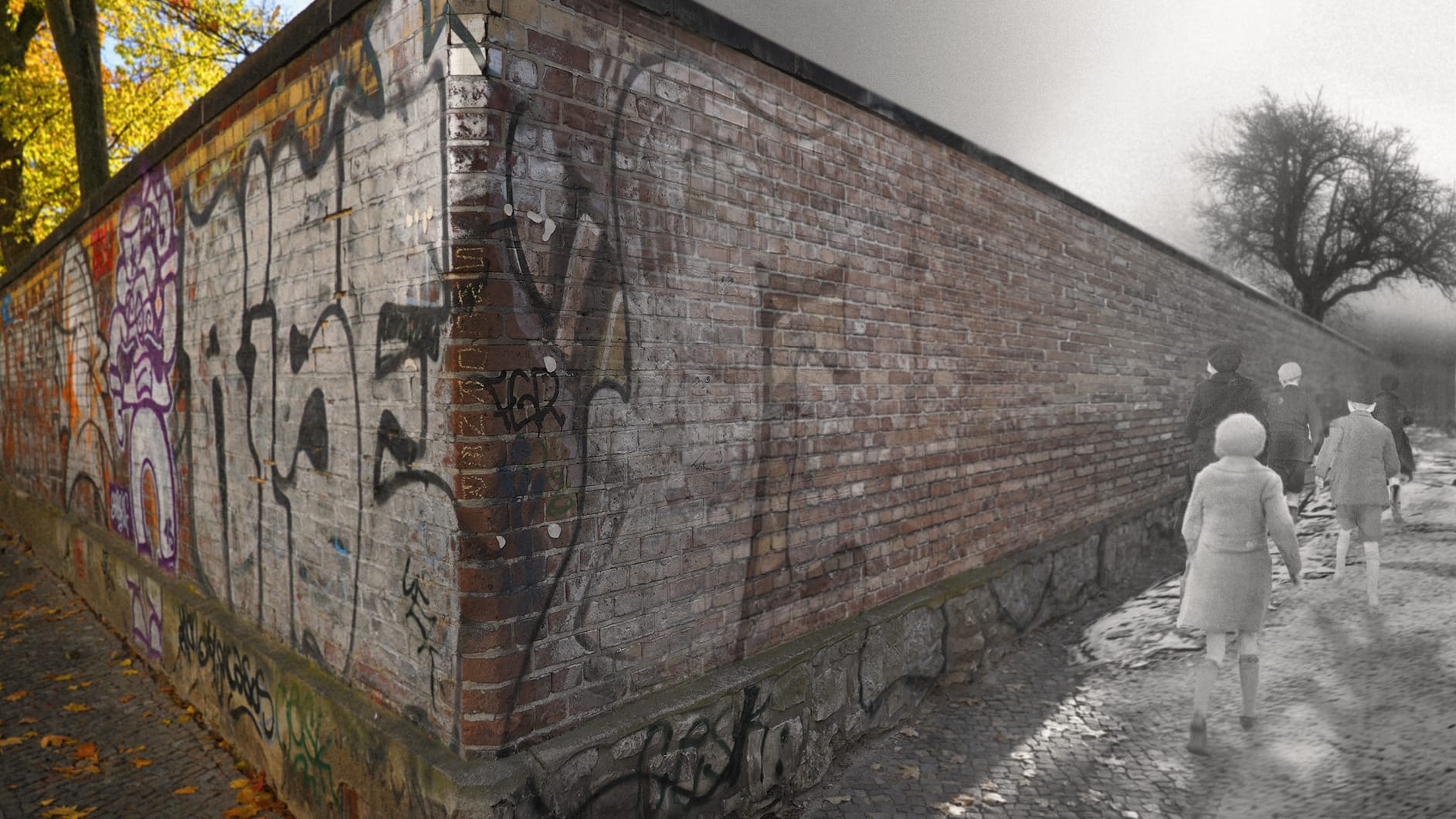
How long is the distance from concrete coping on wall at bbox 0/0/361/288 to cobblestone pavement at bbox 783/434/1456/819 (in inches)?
162

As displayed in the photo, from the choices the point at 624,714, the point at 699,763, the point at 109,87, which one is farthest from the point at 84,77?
the point at 699,763

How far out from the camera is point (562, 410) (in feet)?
9.30

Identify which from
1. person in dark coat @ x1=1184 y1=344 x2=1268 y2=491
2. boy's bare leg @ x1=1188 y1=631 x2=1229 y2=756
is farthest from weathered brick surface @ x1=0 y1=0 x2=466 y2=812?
person in dark coat @ x1=1184 y1=344 x2=1268 y2=491

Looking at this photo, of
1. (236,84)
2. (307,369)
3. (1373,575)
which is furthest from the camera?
(1373,575)

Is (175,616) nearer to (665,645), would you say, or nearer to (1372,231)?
(665,645)

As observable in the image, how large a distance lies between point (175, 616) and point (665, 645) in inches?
146

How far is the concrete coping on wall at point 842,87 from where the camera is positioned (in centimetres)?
336

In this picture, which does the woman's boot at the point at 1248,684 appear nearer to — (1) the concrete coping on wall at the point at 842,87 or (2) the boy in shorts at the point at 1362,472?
(2) the boy in shorts at the point at 1362,472

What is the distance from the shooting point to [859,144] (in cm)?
446

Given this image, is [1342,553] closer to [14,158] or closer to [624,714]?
[624,714]

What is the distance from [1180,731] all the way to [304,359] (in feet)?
16.7

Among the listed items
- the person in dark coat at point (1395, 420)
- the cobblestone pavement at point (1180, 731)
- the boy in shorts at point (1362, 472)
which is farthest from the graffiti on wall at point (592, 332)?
the person in dark coat at point (1395, 420)

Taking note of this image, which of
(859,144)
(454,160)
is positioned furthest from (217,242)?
(859,144)

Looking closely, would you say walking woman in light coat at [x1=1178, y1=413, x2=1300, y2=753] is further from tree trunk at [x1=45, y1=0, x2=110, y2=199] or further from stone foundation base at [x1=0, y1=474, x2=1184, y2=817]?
tree trunk at [x1=45, y1=0, x2=110, y2=199]
